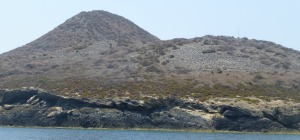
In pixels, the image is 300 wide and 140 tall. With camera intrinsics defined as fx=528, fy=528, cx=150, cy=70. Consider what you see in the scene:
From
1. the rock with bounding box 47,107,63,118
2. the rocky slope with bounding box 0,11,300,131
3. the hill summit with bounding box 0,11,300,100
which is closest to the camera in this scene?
the rocky slope with bounding box 0,11,300,131

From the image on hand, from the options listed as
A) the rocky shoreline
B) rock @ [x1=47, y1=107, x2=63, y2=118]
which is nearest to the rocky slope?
the rocky shoreline

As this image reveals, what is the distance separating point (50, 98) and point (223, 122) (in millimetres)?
40361

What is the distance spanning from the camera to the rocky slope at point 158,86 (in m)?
110

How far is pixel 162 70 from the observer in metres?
153

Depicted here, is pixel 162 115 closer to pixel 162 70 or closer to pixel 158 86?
pixel 158 86

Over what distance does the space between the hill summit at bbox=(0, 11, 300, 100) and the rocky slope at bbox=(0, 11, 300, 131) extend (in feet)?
0.79

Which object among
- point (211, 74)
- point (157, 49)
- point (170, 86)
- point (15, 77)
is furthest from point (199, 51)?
point (15, 77)

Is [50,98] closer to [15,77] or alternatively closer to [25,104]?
[25,104]

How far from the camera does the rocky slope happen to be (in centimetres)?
10975

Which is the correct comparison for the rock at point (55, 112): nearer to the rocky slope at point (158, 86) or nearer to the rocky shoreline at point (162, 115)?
the rocky shoreline at point (162, 115)

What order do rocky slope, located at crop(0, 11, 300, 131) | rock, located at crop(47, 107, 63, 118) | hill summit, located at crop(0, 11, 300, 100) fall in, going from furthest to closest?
hill summit, located at crop(0, 11, 300, 100), rock, located at crop(47, 107, 63, 118), rocky slope, located at crop(0, 11, 300, 131)

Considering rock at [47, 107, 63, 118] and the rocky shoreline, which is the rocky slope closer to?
the rocky shoreline

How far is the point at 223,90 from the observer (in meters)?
128

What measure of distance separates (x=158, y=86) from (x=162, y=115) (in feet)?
67.2
